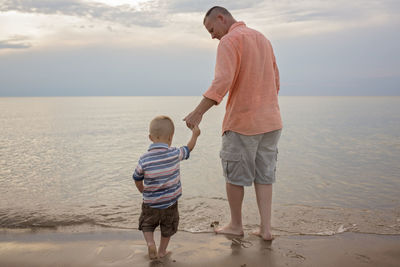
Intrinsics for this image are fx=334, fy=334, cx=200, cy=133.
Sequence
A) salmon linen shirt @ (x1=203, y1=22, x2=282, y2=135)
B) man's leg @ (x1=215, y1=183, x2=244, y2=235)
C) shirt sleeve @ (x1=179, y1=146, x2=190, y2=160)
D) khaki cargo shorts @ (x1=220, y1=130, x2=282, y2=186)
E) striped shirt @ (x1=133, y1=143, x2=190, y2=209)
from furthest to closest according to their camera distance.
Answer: man's leg @ (x1=215, y1=183, x2=244, y2=235) → khaki cargo shorts @ (x1=220, y1=130, x2=282, y2=186) → salmon linen shirt @ (x1=203, y1=22, x2=282, y2=135) → shirt sleeve @ (x1=179, y1=146, x2=190, y2=160) → striped shirt @ (x1=133, y1=143, x2=190, y2=209)

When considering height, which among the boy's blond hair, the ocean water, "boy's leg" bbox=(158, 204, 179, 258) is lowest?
the ocean water

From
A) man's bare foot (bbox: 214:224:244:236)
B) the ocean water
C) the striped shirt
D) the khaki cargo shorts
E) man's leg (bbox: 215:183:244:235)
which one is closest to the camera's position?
the striped shirt

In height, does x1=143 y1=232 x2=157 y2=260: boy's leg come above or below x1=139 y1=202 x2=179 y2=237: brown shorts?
below

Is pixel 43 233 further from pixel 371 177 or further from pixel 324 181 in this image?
pixel 371 177

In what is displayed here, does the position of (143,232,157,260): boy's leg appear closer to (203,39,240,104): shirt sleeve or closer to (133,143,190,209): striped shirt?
(133,143,190,209): striped shirt

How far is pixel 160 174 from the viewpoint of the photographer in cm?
254

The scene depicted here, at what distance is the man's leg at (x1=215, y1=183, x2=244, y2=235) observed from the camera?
10.1 feet

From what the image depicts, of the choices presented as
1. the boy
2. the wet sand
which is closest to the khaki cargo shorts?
the boy

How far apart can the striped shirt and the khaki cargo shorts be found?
19.9 inches

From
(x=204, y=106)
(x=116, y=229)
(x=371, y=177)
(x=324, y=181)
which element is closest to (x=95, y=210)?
(x=116, y=229)

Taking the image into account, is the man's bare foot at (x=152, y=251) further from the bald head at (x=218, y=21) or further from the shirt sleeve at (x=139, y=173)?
the bald head at (x=218, y=21)

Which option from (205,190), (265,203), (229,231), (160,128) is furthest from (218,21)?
(205,190)

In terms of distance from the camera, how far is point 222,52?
9.10 ft

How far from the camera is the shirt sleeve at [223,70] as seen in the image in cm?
269
